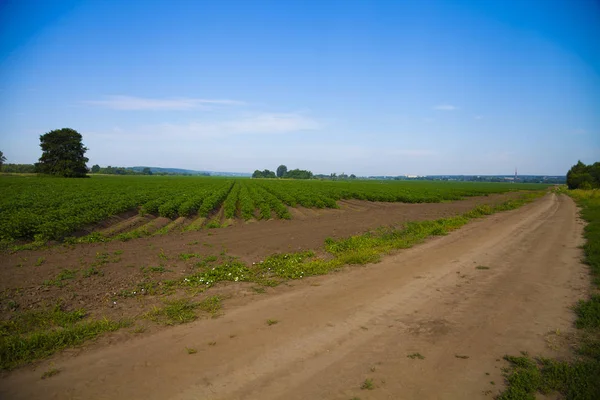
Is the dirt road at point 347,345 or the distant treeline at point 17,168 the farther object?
the distant treeline at point 17,168

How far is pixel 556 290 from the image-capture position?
703 centimetres

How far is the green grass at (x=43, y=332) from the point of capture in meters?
4.29

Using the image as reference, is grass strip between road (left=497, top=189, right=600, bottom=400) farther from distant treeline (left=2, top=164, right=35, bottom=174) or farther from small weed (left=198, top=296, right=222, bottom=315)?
distant treeline (left=2, top=164, right=35, bottom=174)

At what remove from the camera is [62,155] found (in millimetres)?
69062

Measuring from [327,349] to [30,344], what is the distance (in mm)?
4702

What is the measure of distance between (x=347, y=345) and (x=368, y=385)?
0.93 m

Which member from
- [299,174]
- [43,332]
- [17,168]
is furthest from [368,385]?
[299,174]

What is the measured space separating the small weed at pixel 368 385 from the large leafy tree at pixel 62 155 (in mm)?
84381

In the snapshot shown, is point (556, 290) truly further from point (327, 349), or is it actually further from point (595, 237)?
point (595, 237)

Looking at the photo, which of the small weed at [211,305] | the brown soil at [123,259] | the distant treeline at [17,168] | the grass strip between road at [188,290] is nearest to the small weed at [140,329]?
the grass strip between road at [188,290]

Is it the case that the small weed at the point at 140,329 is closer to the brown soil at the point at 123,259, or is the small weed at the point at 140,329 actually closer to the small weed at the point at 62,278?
the brown soil at the point at 123,259

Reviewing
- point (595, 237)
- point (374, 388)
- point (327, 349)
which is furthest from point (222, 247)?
point (595, 237)

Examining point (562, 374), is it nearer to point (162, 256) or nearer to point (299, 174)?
point (162, 256)

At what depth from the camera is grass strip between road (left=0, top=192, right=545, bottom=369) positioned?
453 cm
